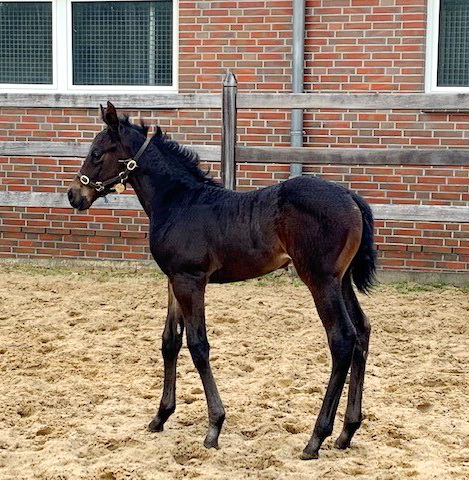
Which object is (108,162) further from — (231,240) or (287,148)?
(287,148)

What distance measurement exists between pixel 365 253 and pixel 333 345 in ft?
1.69

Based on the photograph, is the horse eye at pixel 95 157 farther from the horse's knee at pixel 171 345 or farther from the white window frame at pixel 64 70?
the white window frame at pixel 64 70

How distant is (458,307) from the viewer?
6660 mm

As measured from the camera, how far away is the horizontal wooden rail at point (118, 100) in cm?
714

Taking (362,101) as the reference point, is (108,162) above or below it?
below

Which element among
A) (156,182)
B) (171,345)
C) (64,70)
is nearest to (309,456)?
(171,345)

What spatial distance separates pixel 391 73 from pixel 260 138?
1.44 m

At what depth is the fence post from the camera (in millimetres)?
6867

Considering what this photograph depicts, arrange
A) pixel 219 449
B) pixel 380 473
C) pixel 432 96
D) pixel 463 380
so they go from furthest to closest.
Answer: pixel 432 96 < pixel 463 380 < pixel 219 449 < pixel 380 473

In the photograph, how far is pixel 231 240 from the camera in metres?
3.89

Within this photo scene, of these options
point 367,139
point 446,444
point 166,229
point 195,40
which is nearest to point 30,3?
point 195,40

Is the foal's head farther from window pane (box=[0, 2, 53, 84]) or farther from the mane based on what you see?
window pane (box=[0, 2, 53, 84])

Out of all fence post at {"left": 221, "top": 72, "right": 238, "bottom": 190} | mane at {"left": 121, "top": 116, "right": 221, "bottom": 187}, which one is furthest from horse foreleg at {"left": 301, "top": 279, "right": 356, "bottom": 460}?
fence post at {"left": 221, "top": 72, "right": 238, "bottom": 190}

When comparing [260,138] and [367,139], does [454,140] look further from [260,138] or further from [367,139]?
[260,138]
